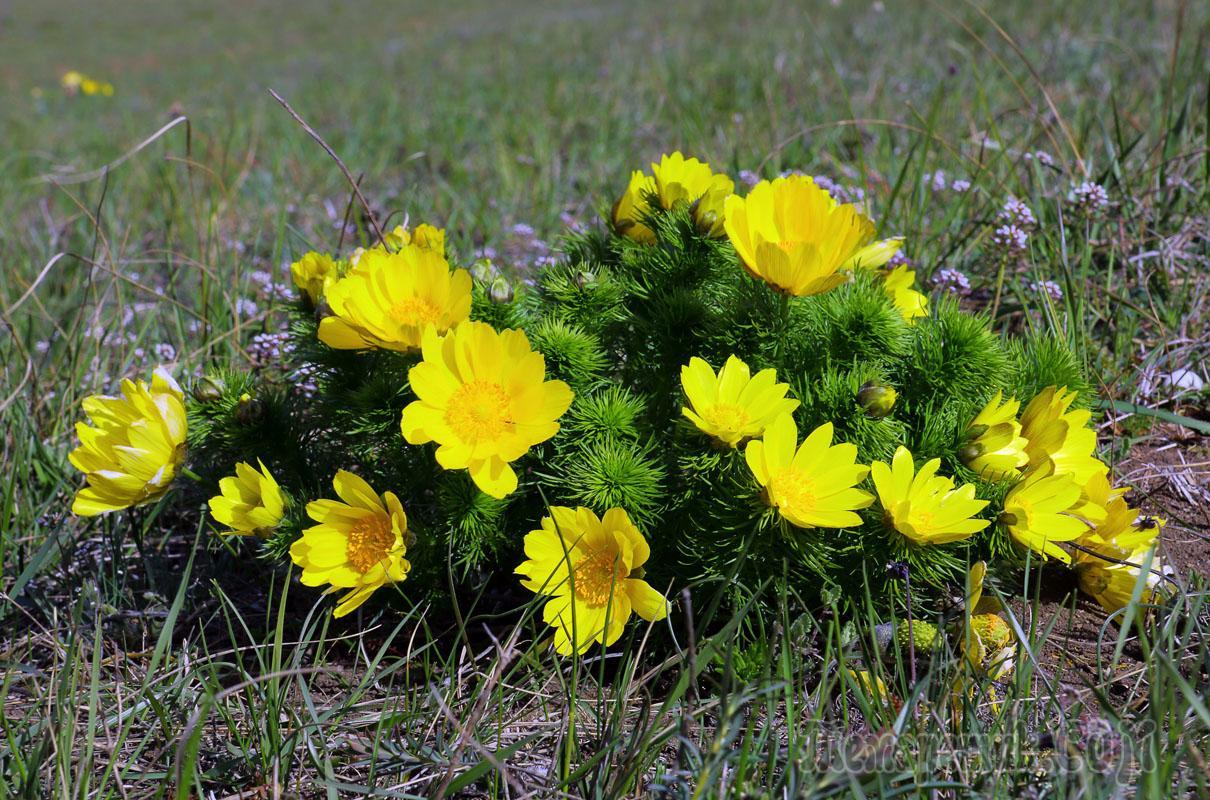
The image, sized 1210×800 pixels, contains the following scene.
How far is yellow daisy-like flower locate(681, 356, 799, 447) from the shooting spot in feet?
4.65

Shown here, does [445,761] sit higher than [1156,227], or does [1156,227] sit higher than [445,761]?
[1156,227]

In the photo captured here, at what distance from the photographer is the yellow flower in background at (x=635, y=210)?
176cm

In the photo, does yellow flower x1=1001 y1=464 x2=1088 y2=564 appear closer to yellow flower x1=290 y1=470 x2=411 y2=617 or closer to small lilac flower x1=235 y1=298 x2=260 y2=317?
yellow flower x1=290 y1=470 x2=411 y2=617

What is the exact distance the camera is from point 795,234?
59.9 inches

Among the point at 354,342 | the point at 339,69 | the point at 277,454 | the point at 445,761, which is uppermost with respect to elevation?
the point at 354,342

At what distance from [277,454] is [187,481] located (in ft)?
1.89

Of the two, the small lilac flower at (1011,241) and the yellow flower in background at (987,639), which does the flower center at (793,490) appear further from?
the small lilac flower at (1011,241)

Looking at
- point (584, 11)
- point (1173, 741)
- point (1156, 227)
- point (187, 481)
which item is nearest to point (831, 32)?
point (1156, 227)

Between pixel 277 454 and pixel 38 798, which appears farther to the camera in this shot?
pixel 277 454

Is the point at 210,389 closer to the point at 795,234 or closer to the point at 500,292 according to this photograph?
the point at 500,292

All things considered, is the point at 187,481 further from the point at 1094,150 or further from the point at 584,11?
the point at 584,11

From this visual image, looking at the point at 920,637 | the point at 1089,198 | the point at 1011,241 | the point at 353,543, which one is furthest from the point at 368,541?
the point at 1089,198

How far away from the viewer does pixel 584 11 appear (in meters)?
17.0

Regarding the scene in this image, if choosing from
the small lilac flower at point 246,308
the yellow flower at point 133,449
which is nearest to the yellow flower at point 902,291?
the yellow flower at point 133,449
